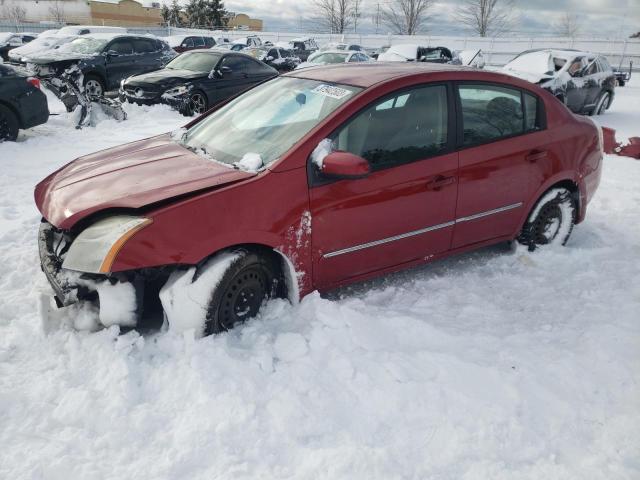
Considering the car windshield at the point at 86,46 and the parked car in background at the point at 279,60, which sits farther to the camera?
the parked car in background at the point at 279,60

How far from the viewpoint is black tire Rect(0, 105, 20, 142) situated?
767cm

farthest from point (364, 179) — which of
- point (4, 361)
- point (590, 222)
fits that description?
point (590, 222)

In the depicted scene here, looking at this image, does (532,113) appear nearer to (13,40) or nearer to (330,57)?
(330,57)

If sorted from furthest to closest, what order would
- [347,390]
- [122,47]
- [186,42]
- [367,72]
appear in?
1. [186,42]
2. [122,47]
3. [367,72]
4. [347,390]

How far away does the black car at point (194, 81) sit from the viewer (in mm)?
10281

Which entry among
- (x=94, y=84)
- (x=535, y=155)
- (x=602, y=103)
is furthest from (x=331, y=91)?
(x=602, y=103)

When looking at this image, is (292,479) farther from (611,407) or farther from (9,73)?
(9,73)

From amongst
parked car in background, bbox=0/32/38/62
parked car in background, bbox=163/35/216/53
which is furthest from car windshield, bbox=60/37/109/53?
parked car in background, bbox=163/35/216/53

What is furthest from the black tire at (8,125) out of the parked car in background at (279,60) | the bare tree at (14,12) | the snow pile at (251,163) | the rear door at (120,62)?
the bare tree at (14,12)

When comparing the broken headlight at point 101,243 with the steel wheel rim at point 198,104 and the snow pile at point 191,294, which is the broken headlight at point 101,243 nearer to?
the snow pile at point 191,294

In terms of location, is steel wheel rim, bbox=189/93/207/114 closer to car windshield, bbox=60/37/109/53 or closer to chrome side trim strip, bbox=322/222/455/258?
car windshield, bbox=60/37/109/53

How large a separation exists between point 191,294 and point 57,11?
6317 centimetres

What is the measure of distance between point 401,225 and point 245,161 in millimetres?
1136

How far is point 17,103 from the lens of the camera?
7777mm
